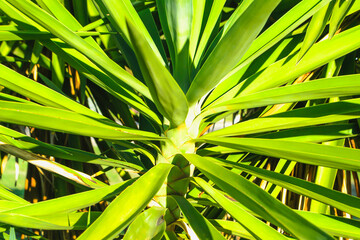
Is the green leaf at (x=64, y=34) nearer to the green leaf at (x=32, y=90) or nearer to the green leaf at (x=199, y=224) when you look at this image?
the green leaf at (x=32, y=90)

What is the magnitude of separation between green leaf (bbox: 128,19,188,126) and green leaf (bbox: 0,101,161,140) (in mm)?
66

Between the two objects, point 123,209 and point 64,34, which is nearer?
point 123,209

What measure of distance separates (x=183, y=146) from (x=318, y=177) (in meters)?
0.30

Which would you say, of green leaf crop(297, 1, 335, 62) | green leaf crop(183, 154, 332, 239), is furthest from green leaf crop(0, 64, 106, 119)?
green leaf crop(297, 1, 335, 62)

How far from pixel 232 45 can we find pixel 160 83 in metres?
0.10

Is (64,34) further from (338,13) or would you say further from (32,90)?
(338,13)

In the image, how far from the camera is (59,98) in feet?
2.25

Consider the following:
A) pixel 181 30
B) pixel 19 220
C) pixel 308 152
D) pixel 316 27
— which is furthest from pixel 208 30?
pixel 19 220

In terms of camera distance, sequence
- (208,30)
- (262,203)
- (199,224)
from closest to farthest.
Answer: (262,203)
(199,224)
(208,30)

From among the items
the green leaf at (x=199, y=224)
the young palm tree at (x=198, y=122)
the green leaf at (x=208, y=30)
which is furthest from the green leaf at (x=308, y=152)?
the green leaf at (x=208, y=30)

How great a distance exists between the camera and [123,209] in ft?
1.65

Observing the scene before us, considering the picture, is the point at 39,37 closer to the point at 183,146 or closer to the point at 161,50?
the point at 161,50

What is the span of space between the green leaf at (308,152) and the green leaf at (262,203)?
0.06 m

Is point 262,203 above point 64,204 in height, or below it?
above
